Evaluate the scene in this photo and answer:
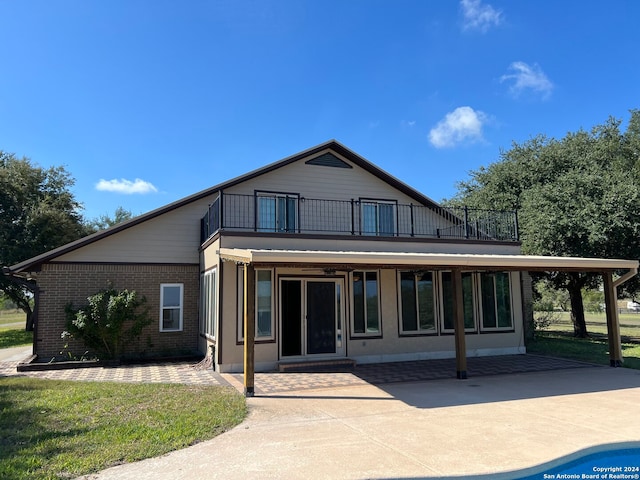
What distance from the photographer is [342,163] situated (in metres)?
15.7

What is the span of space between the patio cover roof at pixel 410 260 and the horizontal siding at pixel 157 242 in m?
4.47

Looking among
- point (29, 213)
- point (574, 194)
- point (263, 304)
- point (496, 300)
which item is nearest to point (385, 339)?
point (263, 304)

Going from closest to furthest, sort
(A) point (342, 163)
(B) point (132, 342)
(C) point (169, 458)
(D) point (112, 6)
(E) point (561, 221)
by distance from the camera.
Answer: (C) point (169, 458)
(D) point (112, 6)
(B) point (132, 342)
(A) point (342, 163)
(E) point (561, 221)

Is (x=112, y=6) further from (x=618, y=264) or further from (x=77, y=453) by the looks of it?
(x=618, y=264)

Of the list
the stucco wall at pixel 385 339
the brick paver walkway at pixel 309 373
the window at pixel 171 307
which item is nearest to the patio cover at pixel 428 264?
the brick paver walkway at pixel 309 373

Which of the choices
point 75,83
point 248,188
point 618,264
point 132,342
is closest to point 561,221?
point 618,264

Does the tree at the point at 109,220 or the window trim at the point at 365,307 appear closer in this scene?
the window trim at the point at 365,307

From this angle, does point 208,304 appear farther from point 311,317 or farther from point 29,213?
point 29,213

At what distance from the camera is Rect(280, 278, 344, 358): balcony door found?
12.2 meters

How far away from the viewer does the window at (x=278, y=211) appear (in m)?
14.4

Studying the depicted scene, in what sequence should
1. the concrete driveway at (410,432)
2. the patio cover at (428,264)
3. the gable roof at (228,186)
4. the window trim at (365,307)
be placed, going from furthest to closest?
the gable roof at (228,186) < the window trim at (365,307) < the patio cover at (428,264) < the concrete driveway at (410,432)

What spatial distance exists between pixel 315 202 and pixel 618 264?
355 inches

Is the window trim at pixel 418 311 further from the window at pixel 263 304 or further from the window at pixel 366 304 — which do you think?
the window at pixel 263 304

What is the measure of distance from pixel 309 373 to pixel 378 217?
21.8 ft
